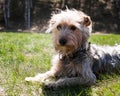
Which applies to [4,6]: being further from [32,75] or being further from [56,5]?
[32,75]

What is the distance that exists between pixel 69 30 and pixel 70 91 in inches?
45.7

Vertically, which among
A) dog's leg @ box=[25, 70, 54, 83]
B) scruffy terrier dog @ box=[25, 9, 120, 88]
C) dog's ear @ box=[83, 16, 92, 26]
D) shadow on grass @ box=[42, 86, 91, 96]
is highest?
dog's ear @ box=[83, 16, 92, 26]

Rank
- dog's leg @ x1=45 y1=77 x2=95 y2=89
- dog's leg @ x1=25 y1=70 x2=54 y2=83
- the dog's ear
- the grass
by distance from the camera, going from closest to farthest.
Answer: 1. the grass
2. dog's leg @ x1=45 y1=77 x2=95 y2=89
3. dog's leg @ x1=25 y1=70 x2=54 y2=83
4. the dog's ear

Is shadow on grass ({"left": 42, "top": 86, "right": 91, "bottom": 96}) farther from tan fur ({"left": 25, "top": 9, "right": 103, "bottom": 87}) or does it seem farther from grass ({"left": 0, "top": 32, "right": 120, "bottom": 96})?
tan fur ({"left": 25, "top": 9, "right": 103, "bottom": 87})

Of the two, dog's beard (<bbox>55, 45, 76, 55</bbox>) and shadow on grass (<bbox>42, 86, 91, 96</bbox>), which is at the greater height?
dog's beard (<bbox>55, 45, 76, 55</bbox>)

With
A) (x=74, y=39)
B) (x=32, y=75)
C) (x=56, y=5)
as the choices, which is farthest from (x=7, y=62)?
(x=56, y=5)

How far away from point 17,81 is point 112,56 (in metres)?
2.24

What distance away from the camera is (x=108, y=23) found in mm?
33812

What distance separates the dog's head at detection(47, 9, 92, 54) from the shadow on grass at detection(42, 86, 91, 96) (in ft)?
2.44

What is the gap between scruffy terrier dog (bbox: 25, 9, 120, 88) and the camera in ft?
20.2

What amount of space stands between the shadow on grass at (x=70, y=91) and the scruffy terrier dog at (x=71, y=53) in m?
0.13

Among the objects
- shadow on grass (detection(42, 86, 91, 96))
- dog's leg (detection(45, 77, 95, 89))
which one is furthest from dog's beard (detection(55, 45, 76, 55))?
shadow on grass (detection(42, 86, 91, 96))

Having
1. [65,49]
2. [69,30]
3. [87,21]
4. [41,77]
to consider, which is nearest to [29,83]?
[41,77]

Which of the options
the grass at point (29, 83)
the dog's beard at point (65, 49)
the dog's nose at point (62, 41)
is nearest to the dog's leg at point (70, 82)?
the grass at point (29, 83)
